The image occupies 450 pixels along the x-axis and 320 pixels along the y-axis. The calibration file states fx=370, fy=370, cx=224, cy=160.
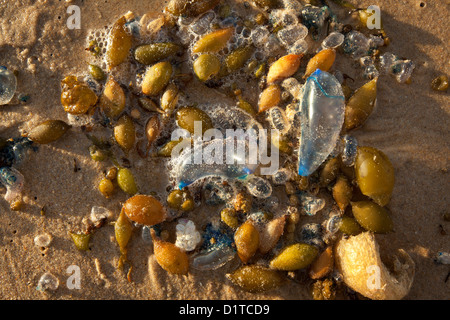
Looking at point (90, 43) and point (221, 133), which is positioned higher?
point (90, 43)

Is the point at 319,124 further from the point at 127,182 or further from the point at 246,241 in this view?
the point at 127,182

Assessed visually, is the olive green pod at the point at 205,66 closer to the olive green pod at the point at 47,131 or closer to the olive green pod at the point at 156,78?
the olive green pod at the point at 156,78

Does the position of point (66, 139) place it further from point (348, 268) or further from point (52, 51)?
point (348, 268)

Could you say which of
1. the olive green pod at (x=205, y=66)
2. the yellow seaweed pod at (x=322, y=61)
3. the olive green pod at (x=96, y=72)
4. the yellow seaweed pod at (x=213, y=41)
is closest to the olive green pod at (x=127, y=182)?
the olive green pod at (x=96, y=72)

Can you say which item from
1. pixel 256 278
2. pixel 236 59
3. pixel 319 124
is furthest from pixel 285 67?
pixel 256 278

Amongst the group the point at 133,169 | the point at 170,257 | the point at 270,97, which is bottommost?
the point at 170,257

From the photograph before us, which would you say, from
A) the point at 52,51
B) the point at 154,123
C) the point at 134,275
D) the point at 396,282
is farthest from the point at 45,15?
the point at 396,282
